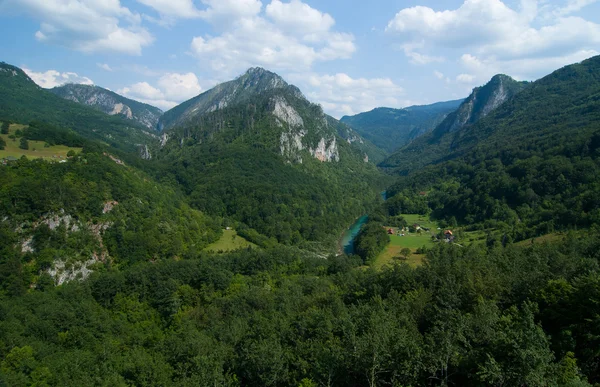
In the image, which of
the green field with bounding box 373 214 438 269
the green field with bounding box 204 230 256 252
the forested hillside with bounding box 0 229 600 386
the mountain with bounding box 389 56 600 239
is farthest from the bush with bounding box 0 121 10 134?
the mountain with bounding box 389 56 600 239

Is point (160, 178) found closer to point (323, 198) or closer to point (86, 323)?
point (323, 198)

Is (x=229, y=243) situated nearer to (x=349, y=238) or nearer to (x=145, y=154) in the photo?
(x=349, y=238)

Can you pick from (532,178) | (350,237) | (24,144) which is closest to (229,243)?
(350,237)

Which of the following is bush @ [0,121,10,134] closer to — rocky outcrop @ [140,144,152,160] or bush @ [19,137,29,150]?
bush @ [19,137,29,150]

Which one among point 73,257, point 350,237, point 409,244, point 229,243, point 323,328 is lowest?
point 350,237

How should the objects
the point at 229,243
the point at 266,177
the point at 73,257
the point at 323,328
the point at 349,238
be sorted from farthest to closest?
the point at 266,177
the point at 349,238
the point at 229,243
the point at 73,257
the point at 323,328

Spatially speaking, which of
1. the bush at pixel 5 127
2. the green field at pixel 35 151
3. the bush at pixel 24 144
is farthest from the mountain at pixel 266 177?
the bush at pixel 5 127
